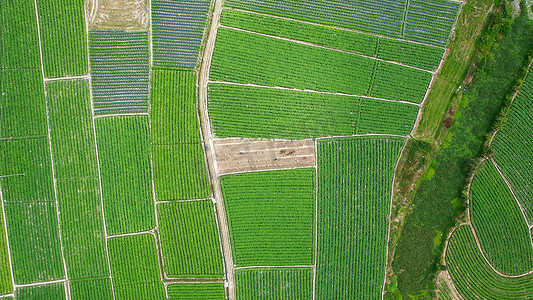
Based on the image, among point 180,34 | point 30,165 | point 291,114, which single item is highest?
point 180,34

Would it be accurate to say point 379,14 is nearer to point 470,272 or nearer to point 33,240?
point 470,272

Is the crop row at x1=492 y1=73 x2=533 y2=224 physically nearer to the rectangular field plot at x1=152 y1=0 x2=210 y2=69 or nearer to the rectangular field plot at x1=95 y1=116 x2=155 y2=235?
the rectangular field plot at x1=152 y1=0 x2=210 y2=69

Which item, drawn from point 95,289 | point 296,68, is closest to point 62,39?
point 296,68

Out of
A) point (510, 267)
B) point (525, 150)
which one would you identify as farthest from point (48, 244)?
point (525, 150)

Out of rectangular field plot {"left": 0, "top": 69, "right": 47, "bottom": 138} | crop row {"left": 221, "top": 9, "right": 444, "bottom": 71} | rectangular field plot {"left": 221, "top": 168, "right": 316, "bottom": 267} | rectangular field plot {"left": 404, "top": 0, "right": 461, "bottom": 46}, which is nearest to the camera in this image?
rectangular field plot {"left": 221, "top": 168, "right": 316, "bottom": 267}

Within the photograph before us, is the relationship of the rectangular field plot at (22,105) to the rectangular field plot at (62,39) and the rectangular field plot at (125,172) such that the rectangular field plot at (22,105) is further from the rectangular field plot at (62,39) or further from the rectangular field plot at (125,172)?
the rectangular field plot at (125,172)

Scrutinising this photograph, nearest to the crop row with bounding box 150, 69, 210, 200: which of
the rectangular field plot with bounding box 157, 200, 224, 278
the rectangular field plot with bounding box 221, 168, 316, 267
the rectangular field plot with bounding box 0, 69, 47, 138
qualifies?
the rectangular field plot with bounding box 157, 200, 224, 278

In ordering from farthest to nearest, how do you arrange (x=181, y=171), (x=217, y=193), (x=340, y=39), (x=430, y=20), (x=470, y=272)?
(x=430, y=20), (x=340, y=39), (x=470, y=272), (x=217, y=193), (x=181, y=171)
